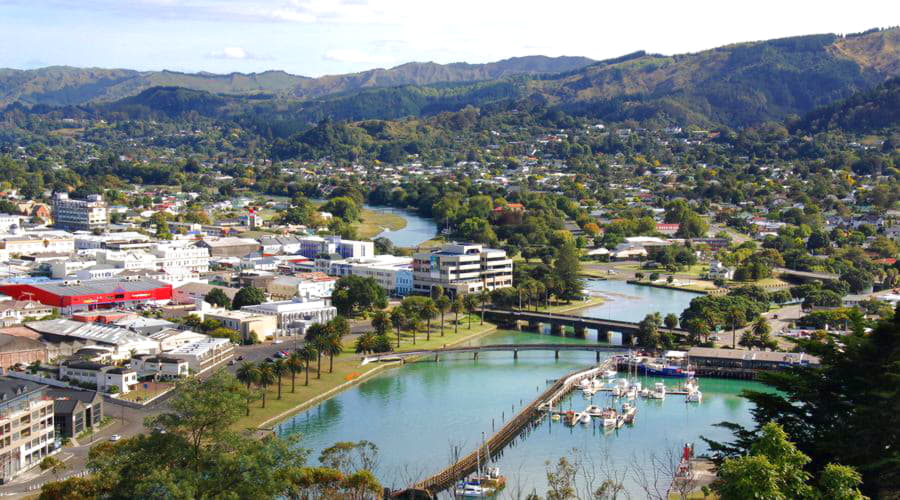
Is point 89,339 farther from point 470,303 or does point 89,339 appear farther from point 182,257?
point 182,257

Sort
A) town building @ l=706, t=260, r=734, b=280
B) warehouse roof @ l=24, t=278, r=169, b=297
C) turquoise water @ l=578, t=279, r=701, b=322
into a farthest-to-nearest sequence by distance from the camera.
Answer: town building @ l=706, t=260, r=734, b=280, turquoise water @ l=578, t=279, r=701, b=322, warehouse roof @ l=24, t=278, r=169, b=297

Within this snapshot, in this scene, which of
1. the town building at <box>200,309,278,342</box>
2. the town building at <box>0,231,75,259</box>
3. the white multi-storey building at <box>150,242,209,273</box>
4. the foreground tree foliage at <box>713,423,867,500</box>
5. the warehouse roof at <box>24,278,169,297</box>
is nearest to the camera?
the foreground tree foliage at <box>713,423,867,500</box>

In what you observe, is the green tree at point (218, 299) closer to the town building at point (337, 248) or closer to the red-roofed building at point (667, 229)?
the town building at point (337, 248)

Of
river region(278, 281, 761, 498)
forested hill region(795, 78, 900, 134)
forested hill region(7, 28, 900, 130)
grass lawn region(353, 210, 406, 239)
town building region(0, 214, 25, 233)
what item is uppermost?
forested hill region(7, 28, 900, 130)

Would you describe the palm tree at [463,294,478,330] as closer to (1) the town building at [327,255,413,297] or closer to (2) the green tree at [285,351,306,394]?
(1) the town building at [327,255,413,297]

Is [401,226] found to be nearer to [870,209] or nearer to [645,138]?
[870,209]

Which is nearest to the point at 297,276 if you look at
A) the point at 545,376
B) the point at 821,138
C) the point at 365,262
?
the point at 365,262

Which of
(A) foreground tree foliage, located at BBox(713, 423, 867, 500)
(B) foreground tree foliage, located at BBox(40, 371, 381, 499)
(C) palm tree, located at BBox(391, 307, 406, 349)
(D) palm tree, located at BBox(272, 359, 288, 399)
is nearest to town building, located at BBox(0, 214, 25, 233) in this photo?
(C) palm tree, located at BBox(391, 307, 406, 349)
